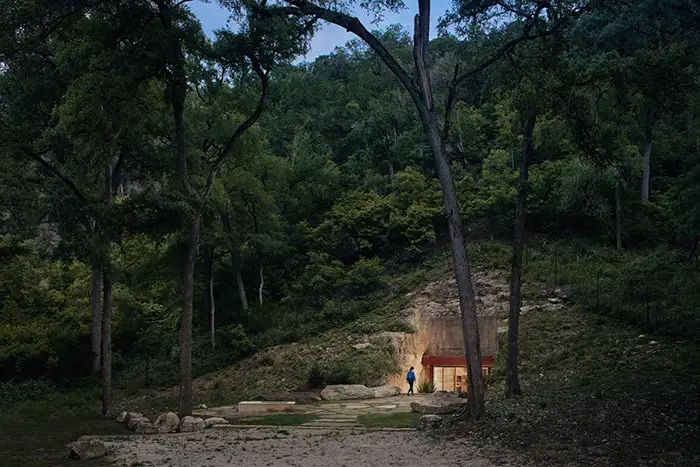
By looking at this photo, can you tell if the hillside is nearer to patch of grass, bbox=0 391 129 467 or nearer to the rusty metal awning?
the rusty metal awning

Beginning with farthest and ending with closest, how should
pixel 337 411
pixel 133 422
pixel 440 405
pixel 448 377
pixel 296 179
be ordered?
pixel 296 179 → pixel 448 377 → pixel 337 411 → pixel 440 405 → pixel 133 422

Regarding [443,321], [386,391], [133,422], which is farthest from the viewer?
[443,321]

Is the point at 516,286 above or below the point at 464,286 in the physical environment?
above

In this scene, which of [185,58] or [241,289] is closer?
[185,58]

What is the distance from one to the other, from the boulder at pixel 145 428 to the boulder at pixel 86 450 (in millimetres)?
3778

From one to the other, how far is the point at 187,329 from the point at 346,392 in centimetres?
772

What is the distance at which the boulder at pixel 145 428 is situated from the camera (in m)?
12.9

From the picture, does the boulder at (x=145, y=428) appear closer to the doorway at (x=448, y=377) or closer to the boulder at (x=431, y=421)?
the boulder at (x=431, y=421)

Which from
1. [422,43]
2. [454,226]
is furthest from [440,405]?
[422,43]

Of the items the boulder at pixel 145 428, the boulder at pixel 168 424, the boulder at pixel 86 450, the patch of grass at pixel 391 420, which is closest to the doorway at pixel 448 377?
the patch of grass at pixel 391 420

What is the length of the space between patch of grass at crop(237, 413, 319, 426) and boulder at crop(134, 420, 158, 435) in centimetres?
197

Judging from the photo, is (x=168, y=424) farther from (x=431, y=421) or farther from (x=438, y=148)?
(x=438, y=148)

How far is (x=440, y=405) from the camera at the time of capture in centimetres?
1605

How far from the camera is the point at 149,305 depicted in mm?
31406
